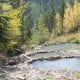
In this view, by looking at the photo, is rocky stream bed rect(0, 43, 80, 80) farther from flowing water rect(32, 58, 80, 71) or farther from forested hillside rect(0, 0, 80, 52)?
forested hillside rect(0, 0, 80, 52)

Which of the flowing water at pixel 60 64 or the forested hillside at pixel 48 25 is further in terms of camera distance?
the forested hillside at pixel 48 25

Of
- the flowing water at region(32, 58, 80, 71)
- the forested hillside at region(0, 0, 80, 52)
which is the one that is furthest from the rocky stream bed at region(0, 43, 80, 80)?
the forested hillside at region(0, 0, 80, 52)

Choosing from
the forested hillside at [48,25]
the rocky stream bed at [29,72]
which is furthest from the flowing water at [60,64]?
the forested hillside at [48,25]

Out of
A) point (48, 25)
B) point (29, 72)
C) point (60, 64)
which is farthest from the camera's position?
point (48, 25)

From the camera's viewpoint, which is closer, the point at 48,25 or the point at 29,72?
the point at 29,72

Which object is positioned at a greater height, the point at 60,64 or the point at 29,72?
the point at 29,72

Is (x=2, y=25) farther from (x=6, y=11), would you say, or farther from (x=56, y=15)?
(x=56, y=15)

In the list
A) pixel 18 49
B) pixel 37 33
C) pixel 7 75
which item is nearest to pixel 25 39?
pixel 18 49

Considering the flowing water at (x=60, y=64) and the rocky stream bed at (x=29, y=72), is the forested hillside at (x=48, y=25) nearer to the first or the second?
the rocky stream bed at (x=29, y=72)

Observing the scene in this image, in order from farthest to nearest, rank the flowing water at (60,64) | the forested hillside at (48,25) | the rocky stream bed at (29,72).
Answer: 1. the forested hillside at (48,25)
2. the flowing water at (60,64)
3. the rocky stream bed at (29,72)

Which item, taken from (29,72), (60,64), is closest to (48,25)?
(60,64)

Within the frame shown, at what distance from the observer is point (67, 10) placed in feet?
310

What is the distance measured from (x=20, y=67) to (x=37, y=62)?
393 cm

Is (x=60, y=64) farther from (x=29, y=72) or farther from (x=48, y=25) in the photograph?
(x=48, y=25)
